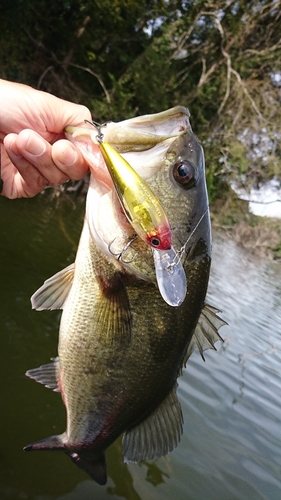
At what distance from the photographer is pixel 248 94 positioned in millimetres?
15094

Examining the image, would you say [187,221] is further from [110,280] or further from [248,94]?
[248,94]

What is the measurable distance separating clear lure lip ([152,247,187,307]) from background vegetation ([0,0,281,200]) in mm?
14360

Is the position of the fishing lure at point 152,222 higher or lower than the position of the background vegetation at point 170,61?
lower

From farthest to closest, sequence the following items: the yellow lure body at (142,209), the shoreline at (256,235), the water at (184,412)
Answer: the shoreline at (256,235), the water at (184,412), the yellow lure body at (142,209)

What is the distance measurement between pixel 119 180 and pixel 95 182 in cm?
40

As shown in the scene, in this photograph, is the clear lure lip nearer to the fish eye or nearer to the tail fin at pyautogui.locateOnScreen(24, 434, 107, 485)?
the fish eye

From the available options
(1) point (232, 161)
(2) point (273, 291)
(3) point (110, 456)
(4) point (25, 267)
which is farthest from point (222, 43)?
(3) point (110, 456)

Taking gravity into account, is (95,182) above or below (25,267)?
above

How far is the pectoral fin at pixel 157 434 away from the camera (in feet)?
6.32

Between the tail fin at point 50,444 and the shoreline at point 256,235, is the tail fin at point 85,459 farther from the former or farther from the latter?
the shoreline at point 256,235

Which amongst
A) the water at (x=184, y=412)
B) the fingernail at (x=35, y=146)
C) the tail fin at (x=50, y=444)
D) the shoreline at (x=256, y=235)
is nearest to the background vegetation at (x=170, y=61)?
the water at (x=184, y=412)

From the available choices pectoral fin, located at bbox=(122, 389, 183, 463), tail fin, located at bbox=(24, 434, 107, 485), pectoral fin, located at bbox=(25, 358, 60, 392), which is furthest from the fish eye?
tail fin, located at bbox=(24, 434, 107, 485)

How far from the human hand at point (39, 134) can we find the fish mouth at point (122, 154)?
0.10 metres

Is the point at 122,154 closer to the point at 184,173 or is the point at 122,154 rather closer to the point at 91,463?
the point at 184,173
